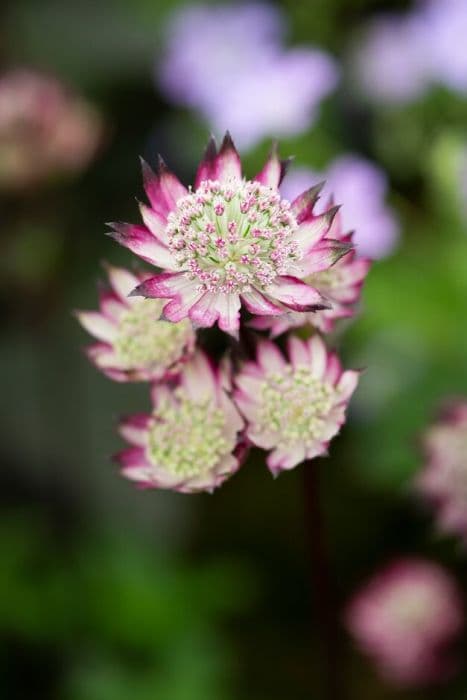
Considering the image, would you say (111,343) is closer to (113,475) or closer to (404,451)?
(404,451)

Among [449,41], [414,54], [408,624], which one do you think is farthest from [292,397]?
[414,54]

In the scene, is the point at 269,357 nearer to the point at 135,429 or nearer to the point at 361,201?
the point at 135,429

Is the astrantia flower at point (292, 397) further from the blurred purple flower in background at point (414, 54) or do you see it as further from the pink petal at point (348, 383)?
the blurred purple flower in background at point (414, 54)

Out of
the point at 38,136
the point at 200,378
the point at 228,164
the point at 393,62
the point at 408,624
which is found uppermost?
the point at 393,62

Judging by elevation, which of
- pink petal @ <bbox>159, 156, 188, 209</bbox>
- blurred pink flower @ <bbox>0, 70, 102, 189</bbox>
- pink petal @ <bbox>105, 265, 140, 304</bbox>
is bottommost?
pink petal @ <bbox>105, 265, 140, 304</bbox>

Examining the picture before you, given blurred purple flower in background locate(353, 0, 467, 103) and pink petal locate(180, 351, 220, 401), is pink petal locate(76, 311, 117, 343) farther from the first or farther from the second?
blurred purple flower in background locate(353, 0, 467, 103)

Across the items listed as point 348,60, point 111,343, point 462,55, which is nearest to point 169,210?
point 111,343

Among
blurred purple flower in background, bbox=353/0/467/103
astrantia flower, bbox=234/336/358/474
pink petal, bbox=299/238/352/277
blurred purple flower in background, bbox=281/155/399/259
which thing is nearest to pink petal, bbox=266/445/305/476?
astrantia flower, bbox=234/336/358/474
